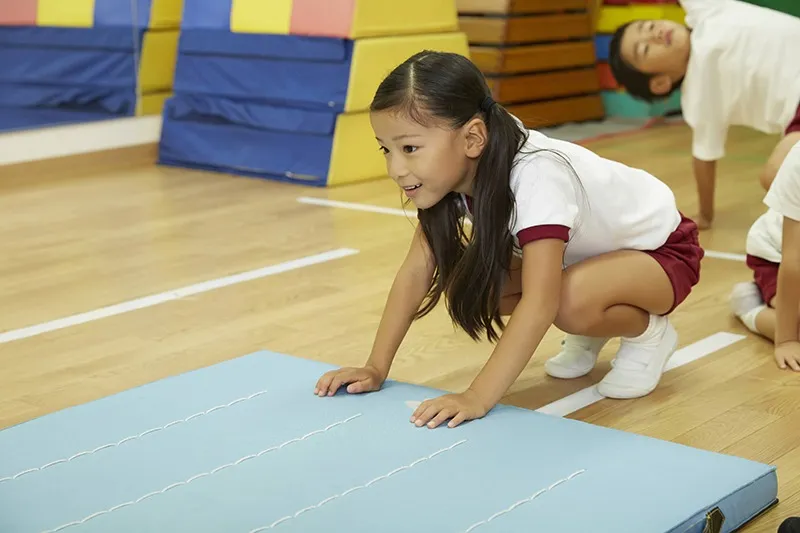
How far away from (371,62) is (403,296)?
222cm

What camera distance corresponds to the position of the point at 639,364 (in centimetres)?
203

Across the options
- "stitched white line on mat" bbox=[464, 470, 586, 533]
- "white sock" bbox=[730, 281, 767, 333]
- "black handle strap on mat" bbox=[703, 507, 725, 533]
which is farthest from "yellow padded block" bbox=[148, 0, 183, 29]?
"black handle strap on mat" bbox=[703, 507, 725, 533]

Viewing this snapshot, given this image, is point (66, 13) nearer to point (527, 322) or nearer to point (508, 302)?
point (508, 302)

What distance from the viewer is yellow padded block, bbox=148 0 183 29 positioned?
4.67 meters

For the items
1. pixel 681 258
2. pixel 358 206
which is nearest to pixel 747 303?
pixel 681 258

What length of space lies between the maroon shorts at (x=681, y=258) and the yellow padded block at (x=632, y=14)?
3621 mm

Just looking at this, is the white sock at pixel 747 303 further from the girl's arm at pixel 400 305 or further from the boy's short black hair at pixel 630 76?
the boy's short black hair at pixel 630 76

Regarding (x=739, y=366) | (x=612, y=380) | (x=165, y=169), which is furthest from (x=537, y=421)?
(x=165, y=169)

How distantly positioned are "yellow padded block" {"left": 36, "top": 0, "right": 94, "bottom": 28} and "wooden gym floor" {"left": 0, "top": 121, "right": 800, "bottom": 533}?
578mm

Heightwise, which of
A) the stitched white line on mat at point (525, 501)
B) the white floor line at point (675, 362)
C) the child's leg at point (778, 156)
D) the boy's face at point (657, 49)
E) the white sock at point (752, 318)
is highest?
the boy's face at point (657, 49)

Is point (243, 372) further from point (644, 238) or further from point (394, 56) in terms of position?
point (394, 56)

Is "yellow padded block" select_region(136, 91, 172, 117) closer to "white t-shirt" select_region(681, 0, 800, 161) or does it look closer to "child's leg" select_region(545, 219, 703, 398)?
"white t-shirt" select_region(681, 0, 800, 161)

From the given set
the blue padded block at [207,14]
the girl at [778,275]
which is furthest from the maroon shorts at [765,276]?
the blue padded block at [207,14]

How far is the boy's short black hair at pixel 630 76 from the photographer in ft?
10.6
